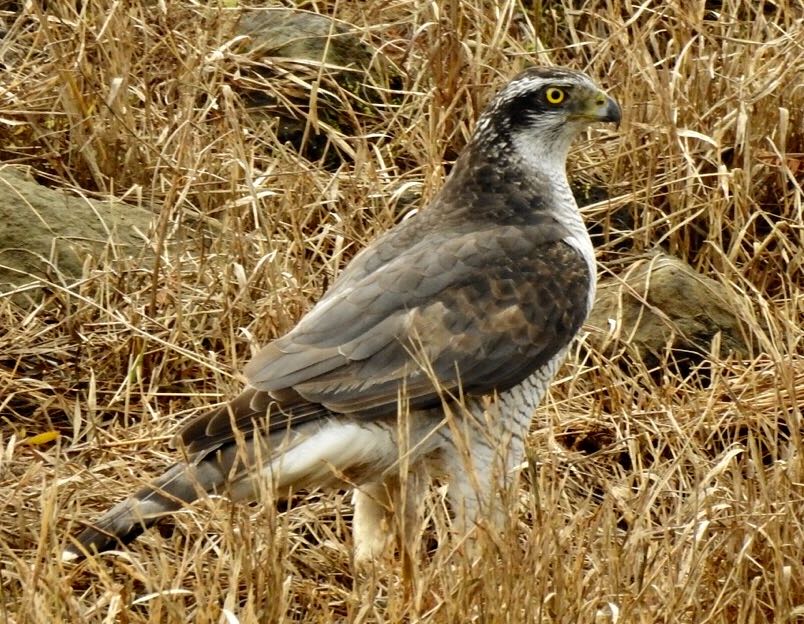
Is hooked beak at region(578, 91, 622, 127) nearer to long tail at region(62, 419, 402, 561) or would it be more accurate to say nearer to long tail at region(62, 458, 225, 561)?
long tail at region(62, 419, 402, 561)

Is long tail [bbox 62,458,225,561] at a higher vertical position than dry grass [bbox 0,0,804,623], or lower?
higher

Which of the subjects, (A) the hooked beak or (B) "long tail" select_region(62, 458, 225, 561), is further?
(A) the hooked beak

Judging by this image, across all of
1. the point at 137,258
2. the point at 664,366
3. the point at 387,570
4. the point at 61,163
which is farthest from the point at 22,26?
the point at 387,570

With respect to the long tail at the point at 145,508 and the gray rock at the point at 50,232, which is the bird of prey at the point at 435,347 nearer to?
the long tail at the point at 145,508

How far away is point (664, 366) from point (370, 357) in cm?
140

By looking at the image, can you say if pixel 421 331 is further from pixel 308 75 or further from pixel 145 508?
pixel 308 75

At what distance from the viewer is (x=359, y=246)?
6.00 metres

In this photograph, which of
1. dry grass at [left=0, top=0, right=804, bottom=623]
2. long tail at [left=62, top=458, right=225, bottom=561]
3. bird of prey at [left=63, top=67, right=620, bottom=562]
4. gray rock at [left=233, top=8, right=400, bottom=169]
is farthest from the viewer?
gray rock at [left=233, top=8, right=400, bottom=169]

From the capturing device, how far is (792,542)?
13.3 feet

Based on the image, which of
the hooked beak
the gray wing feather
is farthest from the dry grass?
the hooked beak

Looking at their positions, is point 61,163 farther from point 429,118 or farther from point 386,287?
point 386,287

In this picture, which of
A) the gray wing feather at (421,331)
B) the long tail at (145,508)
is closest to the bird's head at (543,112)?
the gray wing feather at (421,331)

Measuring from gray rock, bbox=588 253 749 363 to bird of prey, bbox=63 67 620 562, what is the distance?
0.81 meters

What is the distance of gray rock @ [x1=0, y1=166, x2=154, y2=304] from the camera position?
5.73 metres
